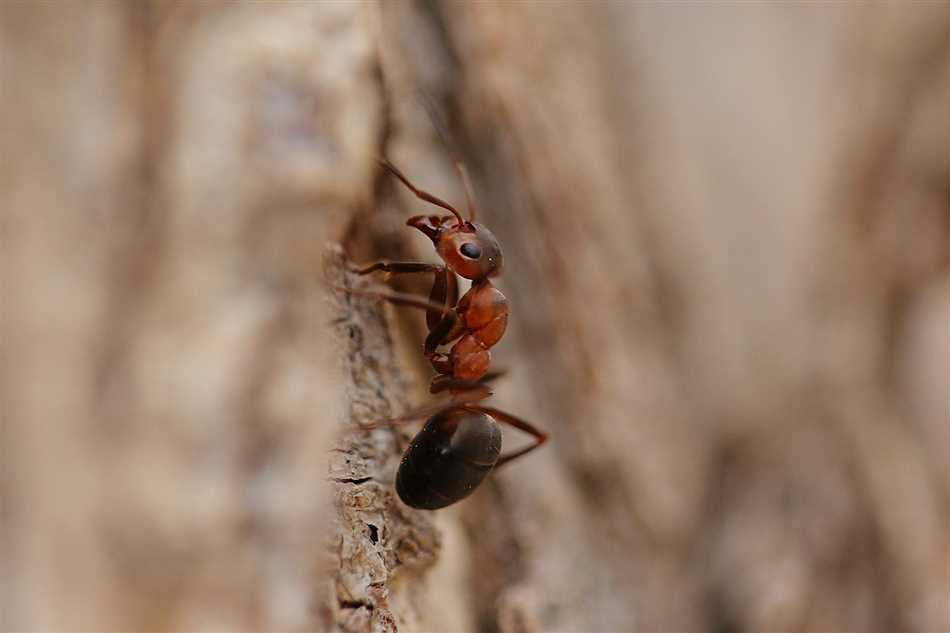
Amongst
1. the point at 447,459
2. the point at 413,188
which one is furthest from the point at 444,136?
the point at 447,459

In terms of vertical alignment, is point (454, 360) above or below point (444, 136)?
below

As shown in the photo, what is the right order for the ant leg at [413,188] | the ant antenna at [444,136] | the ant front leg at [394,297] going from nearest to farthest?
the ant front leg at [394,297] → the ant leg at [413,188] → the ant antenna at [444,136]

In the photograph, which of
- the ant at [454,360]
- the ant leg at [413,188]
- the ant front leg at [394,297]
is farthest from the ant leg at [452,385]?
the ant leg at [413,188]

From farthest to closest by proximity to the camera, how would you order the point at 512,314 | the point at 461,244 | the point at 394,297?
the point at 512,314 → the point at 461,244 → the point at 394,297

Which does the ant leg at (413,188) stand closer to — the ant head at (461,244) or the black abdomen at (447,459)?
the ant head at (461,244)

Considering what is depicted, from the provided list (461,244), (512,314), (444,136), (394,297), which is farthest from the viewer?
(512,314)

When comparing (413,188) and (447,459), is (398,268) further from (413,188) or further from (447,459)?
(447,459)

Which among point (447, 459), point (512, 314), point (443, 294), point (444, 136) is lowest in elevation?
point (512, 314)

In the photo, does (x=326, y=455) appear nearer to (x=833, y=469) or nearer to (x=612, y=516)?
(x=612, y=516)
